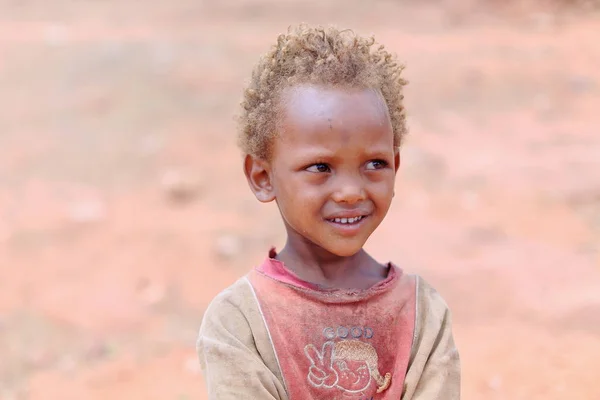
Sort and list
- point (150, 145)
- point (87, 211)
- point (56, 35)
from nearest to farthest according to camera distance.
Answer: point (87, 211), point (150, 145), point (56, 35)

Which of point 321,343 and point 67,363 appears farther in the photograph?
point 67,363

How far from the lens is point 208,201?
6801 mm

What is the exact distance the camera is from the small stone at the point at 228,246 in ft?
19.6

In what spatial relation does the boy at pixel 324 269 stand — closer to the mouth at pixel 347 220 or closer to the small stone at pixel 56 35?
the mouth at pixel 347 220

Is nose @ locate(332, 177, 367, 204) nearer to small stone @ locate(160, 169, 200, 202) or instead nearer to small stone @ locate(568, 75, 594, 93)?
small stone @ locate(160, 169, 200, 202)

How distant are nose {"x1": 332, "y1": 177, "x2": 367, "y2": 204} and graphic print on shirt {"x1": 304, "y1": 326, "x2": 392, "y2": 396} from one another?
0.38 metres

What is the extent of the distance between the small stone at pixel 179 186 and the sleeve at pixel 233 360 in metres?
4.73

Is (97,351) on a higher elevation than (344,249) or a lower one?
lower

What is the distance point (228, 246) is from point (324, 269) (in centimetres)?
381

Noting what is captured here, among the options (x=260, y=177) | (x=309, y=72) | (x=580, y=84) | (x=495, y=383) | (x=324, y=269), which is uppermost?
(x=580, y=84)

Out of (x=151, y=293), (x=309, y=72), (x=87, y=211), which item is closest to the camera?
(x=309, y=72)

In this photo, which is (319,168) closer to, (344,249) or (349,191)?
(349,191)

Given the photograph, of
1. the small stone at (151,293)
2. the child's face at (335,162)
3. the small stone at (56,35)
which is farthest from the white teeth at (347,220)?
the small stone at (56,35)

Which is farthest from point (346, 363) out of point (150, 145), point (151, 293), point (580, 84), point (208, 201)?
point (580, 84)
